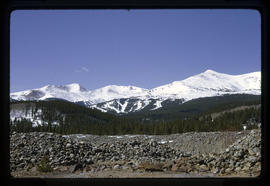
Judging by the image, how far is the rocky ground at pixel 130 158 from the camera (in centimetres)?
634

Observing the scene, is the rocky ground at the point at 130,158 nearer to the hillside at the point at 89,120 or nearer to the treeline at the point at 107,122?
the treeline at the point at 107,122

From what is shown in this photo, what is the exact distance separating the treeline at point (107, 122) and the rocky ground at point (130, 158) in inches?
312

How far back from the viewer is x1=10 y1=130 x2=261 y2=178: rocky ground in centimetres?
634

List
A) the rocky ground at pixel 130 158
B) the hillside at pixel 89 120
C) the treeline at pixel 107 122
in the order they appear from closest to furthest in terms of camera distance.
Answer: the rocky ground at pixel 130 158 → the treeline at pixel 107 122 → the hillside at pixel 89 120

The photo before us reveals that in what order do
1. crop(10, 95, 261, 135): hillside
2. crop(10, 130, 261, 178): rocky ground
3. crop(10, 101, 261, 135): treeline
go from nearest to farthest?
1. crop(10, 130, 261, 178): rocky ground
2. crop(10, 101, 261, 135): treeline
3. crop(10, 95, 261, 135): hillside

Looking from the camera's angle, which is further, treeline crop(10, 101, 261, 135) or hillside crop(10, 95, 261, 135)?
hillside crop(10, 95, 261, 135)

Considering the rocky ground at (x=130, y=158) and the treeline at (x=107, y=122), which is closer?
the rocky ground at (x=130, y=158)

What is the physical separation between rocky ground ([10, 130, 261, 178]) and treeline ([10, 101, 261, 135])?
7.92m

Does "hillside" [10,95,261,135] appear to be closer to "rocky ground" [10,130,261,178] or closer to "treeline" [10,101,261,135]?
"treeline" [10,101,261,135]

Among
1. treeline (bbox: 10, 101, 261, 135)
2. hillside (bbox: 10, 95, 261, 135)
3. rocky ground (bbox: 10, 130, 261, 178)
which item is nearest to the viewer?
rocky ground (bbox: 10, 130, 261, 178)

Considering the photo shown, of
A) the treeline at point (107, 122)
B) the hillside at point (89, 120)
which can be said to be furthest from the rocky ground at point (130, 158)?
the hillside at point (89, 120)

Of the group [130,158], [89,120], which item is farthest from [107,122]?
[130,158]

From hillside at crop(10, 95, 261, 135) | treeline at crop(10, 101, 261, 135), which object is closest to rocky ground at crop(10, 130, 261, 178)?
treeline at crop(10, 101, 261, 135)

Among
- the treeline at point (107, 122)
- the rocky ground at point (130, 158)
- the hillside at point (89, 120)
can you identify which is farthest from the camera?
the hillside at point (89, 120)
